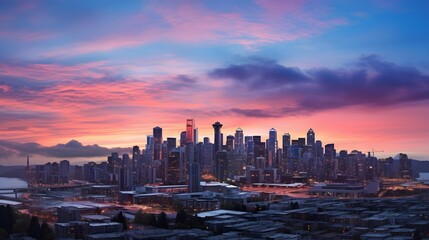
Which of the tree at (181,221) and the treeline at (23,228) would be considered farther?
the tree at (181,221)

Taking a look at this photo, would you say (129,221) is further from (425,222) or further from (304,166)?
(304,166)

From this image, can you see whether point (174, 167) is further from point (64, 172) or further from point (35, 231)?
point (35, 231)

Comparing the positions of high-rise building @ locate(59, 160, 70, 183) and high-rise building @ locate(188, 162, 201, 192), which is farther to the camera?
high-rise building @ locate(59, 160, 70, 183)

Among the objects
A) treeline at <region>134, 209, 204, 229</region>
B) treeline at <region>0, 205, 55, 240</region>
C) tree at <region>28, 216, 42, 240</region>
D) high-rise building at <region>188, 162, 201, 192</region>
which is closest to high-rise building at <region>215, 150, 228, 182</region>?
high-rise building at <region>188, 162, 201, 192</region>

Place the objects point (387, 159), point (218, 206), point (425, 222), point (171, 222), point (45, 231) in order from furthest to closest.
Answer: point (387, 159), point (218, 206), point (171, 222), point (425, 222), point (45, 231)

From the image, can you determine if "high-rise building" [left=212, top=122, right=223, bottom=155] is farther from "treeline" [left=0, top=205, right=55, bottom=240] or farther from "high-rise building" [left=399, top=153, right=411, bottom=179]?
"treeline" [left=0, top=205, right=55, bottom=240]

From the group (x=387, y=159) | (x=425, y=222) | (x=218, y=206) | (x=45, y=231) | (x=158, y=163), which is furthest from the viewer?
(x=387, y=159)

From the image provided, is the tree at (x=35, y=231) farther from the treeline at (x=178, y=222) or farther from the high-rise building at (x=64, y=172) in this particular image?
the high-rise building at (x=64, y=172)

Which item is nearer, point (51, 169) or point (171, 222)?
point (171, 222)

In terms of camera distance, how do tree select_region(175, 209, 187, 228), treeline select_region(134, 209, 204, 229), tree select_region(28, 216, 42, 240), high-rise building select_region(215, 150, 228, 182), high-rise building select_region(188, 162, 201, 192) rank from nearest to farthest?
tree select_region(28, 216, 42, 240)
tree select_region(175, 209, 187, 228)
treeline select_region(134, 209, 204, 229)
high-rise building select_region(188, 162, 201, 192)
high-rise building select_region(215, 150, 228, 182)

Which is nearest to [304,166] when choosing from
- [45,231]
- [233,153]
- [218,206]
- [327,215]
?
[233,153]

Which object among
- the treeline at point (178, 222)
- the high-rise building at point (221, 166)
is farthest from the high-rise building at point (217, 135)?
the treeline at point (178, 222)
